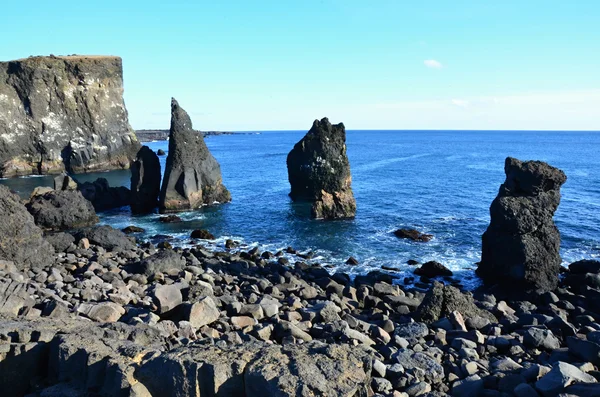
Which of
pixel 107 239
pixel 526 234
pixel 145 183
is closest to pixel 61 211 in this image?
pixel 107 239

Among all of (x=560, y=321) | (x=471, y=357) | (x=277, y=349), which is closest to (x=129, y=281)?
(x=277, y=349)

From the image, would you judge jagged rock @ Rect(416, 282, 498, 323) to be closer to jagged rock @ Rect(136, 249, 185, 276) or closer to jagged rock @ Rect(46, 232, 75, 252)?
jagged rock @ Rect(136, 249, 185, 276)

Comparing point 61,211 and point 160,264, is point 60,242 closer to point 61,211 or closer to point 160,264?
point 160,264

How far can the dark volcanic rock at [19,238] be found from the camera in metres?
21.0

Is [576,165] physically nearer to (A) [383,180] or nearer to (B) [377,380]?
(A) [383,180]

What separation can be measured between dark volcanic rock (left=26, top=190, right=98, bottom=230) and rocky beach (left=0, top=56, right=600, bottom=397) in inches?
4.3

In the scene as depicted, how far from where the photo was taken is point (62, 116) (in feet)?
250

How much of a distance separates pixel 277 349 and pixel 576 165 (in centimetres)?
9709

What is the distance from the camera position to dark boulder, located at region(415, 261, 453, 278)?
26453mm

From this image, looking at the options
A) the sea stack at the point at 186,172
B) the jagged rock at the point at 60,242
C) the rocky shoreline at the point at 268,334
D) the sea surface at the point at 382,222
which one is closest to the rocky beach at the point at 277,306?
the rocky shoreline at the point at 268,334

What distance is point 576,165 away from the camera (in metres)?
88.0

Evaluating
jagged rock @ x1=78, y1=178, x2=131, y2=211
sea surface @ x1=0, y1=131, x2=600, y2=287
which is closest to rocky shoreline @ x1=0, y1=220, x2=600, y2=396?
sea surface @ x1=0, y1=131, x2=600, y2=287

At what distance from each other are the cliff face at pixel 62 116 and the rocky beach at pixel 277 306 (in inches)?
1336

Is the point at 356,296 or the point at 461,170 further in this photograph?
the point at 461,170
